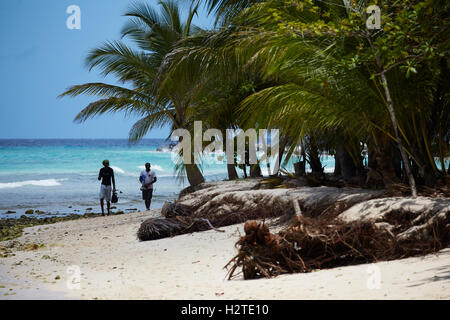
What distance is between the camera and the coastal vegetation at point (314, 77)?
6371 millimetres

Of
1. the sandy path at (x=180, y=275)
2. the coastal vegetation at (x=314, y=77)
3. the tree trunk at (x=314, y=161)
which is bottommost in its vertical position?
the sandy path at (x=180, y=275)

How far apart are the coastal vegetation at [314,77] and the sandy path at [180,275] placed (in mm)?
2004

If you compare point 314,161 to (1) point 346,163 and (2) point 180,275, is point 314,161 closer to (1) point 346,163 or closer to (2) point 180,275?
(1) point 346,163

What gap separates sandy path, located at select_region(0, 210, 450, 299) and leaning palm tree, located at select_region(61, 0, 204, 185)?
492cm

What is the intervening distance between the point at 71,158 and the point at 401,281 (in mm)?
46295

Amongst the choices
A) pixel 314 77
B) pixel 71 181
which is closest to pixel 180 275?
pixel 314 77

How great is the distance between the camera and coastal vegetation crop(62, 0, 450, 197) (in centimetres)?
637

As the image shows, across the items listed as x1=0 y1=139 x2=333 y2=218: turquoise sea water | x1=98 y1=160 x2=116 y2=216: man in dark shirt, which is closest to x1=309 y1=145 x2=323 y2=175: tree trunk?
x1=0 y1=139 x2=333 y2=218: turquoise sea water

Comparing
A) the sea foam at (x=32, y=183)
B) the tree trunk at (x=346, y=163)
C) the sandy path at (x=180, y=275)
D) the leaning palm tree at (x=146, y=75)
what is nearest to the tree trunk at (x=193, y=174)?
the leaning palm tree at (x=146, y=75)

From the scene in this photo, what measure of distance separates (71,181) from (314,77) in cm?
2562

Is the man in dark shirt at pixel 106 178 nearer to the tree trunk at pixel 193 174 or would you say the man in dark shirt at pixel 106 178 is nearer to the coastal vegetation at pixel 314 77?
the coastal vegetation at pixel 314 77

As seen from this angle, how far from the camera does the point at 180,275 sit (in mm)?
5719
